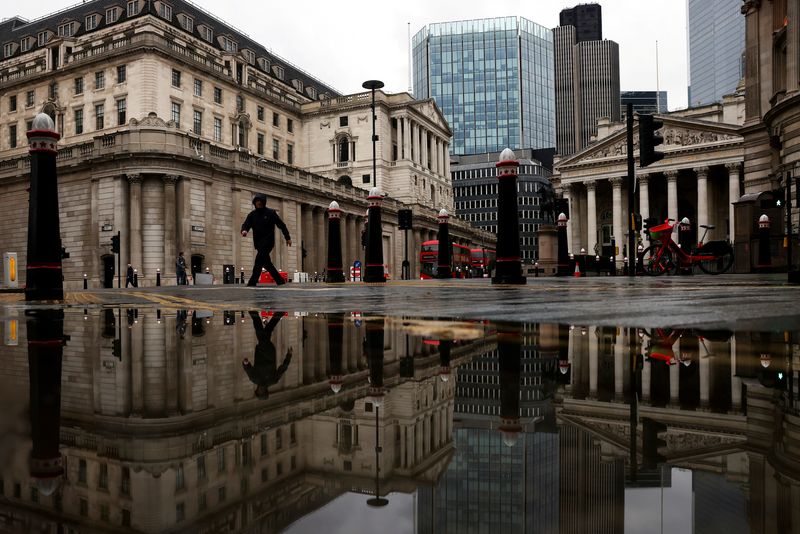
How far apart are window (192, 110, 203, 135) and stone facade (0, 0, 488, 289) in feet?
0.30

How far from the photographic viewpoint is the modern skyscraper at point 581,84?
172 m

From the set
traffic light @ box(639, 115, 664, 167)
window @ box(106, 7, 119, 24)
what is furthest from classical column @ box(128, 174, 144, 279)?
traffic light @ box(639, 115, 664, 167)

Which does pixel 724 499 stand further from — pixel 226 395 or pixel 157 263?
pixel 157 263

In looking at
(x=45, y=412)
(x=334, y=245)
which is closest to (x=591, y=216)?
(x=334, y=245)

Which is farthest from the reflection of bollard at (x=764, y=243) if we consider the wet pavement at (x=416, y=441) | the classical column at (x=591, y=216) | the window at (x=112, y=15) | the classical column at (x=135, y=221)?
the window at (x=112, y=15)

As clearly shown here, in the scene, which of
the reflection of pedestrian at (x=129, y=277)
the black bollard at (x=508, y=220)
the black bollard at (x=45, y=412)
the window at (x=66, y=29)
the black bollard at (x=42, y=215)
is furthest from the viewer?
the window at (x=66, y=29)

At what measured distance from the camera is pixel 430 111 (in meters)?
71.1

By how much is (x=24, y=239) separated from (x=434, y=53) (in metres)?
126

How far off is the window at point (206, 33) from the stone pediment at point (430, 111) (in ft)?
71.6

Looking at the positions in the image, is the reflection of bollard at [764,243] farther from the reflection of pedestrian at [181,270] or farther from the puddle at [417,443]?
the reflection of pedestrian at [181,270]

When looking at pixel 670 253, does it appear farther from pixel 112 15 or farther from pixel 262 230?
pixel 112 15

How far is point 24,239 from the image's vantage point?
1527 inches

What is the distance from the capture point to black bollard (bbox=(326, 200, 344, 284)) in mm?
17580

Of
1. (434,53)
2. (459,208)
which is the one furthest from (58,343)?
(434,53)
